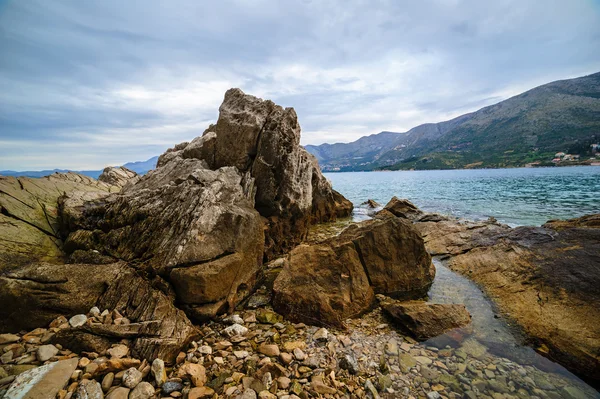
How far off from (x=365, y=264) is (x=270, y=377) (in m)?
6.63

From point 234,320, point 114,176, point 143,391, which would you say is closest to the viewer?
point 143,391

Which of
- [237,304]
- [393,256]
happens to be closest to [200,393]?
[237,304]

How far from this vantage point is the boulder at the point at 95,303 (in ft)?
20.9

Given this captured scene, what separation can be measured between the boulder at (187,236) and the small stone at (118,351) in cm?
218

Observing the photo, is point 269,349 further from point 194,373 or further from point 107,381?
point 107,381

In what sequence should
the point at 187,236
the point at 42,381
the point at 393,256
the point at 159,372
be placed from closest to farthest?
the point at 42,381, the point at 159,372, the point at 187,236, the point at 393,256

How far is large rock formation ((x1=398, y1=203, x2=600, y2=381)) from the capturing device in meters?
7.49

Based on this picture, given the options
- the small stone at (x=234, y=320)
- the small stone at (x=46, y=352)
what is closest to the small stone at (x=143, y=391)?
the small stone at (x=46, y=352)

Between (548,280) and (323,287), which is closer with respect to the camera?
(323,287)

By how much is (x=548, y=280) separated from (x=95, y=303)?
16.5 m

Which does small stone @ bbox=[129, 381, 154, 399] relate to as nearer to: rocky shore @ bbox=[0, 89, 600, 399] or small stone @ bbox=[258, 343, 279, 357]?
rocky shore @ bbox=[0, 89, 600, 399]

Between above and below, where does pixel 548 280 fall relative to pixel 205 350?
below

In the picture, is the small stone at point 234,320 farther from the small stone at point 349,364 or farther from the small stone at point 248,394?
the small stone at point 349,364

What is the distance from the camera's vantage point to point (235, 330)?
7.95 meters
